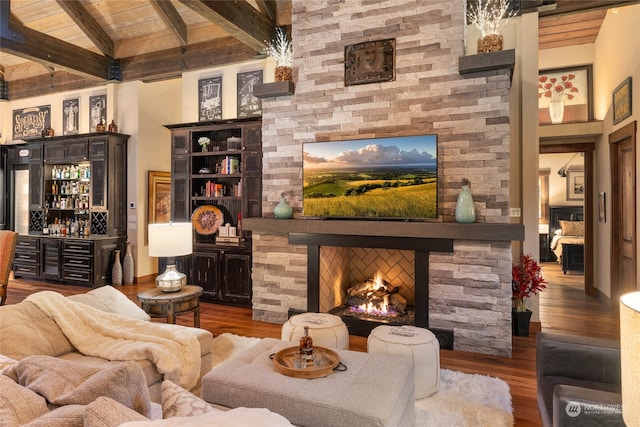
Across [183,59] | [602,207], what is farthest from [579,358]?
[183,59]

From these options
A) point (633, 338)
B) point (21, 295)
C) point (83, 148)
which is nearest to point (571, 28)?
point (633, 338)

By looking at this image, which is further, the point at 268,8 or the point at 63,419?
the point at 268,8

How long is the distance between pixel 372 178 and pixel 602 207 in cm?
391

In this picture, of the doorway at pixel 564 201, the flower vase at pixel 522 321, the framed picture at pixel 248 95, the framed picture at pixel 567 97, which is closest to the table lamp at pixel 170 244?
the framed picture at pixel 248 95

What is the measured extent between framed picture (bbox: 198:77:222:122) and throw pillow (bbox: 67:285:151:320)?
359 cm

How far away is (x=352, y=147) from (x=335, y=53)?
109cm

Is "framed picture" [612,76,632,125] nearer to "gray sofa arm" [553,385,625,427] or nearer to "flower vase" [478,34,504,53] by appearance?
"flower vase" [478,34,504,53]

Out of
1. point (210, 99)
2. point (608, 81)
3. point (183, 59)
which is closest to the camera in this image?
point (608, 81)

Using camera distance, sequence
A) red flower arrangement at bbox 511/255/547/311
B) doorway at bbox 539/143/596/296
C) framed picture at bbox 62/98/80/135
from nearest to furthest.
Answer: red flower arrangement at bbox 511/255/547/311 → framed picture at bbox 62/98/80/135 → doorway at bbox 539/143/596/296

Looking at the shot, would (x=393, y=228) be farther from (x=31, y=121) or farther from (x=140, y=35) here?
(x=31, y=121)

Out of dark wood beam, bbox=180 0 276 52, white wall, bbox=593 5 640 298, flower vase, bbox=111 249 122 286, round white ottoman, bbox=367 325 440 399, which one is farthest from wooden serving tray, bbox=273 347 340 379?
flower vase, bbox=111 249 122 286

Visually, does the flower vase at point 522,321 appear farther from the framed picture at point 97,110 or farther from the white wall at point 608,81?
the framed picture at point 97,110

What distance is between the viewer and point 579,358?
83.6 inches

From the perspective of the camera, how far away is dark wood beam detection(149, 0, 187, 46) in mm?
5641
